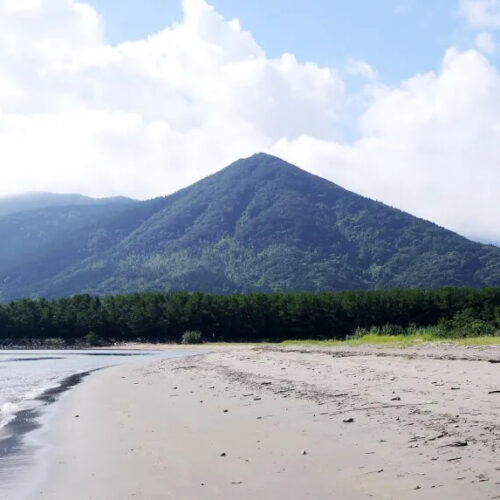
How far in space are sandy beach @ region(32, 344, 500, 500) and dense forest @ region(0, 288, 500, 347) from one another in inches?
2950

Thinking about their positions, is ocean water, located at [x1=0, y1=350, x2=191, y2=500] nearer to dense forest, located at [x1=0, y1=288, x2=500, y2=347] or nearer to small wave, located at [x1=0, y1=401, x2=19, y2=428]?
small wave, located at [x1=0, y1=401, x2=19, y2=428]

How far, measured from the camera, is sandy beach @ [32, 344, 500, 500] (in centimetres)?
830

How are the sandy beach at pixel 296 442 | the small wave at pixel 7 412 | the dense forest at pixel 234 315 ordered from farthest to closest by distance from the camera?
the dense forest at pixel 234 315 < the small wave at pixel 7 412 < the sandy beach at pixel 296 442

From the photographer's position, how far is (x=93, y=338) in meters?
121

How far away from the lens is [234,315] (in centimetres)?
11638

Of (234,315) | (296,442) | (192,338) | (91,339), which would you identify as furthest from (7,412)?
(91,339)

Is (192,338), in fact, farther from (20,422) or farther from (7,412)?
(20,422)

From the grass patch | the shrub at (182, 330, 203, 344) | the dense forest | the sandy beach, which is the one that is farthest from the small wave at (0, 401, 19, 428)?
the shrub at (182, 330, 203, 344)

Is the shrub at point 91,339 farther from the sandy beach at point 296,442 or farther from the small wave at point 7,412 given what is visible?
the sandy beach at point 296,442

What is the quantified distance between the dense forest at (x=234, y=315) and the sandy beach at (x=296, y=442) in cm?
7494

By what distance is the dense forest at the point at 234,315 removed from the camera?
104 meters

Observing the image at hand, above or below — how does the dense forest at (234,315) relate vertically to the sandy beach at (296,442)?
above

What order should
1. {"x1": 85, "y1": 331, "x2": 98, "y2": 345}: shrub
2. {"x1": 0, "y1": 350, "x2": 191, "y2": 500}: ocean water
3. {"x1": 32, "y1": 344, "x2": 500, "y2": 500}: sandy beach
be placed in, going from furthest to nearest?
{"x1": 85, "y1": 331, "x2": 98, "y2": 345}: shrub < {"x1": 0, "y1": 350, "x2": 191, "y2": 500}: ocean water < {"x1": 32, "y1": 344, "x2": 500, "y2": 500}: sandy beach

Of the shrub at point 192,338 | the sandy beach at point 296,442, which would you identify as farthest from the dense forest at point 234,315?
the sandy beach at point 296,442
